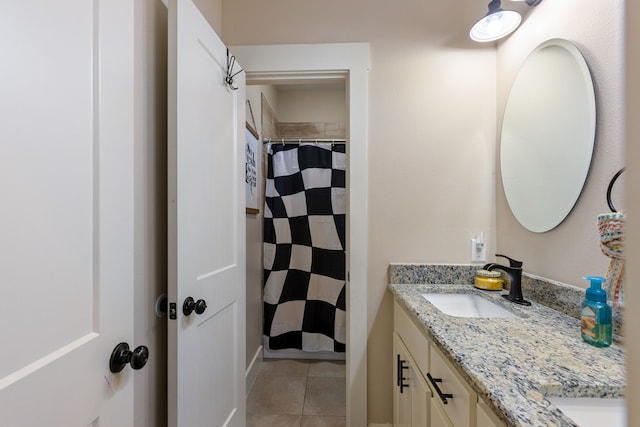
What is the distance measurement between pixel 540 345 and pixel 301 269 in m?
1.90

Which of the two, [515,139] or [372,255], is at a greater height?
[515,139]

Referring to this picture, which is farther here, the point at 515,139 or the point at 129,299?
the point at 515,139

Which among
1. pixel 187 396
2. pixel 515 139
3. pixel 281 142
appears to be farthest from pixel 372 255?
pixel 281 142

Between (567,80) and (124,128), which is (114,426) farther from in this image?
(567,80)

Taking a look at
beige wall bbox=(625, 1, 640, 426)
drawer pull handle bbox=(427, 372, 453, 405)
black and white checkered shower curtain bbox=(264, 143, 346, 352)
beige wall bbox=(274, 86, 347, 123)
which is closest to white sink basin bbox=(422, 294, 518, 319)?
drawer pull handle bbox=(427, 372, 453, 405)

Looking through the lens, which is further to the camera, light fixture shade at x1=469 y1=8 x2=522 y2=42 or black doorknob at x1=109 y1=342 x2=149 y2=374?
light fixture shade at x1=469 y1=8 x2=522 y2=42

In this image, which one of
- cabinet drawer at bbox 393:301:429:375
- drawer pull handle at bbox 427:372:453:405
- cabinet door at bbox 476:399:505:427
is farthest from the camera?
cabinet drawer at bbox 393:301:429:375

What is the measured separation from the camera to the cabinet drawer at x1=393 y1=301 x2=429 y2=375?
39.0 inches

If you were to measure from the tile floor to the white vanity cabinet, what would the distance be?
57cm

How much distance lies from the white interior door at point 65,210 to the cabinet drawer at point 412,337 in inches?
35.5

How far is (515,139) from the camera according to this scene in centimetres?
135

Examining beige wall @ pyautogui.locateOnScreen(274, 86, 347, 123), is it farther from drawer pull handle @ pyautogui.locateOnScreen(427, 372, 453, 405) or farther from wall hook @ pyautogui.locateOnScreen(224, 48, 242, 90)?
drawer pull handle @ pyautogui.locateOnScreen(427, 372, 453, 405)

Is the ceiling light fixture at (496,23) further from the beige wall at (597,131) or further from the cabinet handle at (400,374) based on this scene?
the cabinet handle at (400,374)

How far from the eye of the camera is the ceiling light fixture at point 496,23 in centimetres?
126
